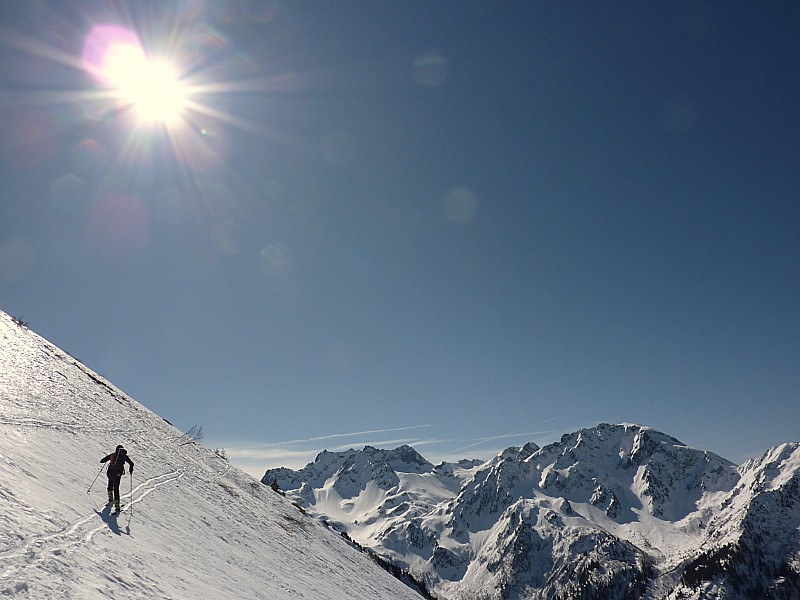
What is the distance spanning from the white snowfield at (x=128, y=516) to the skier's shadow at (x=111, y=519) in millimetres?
70

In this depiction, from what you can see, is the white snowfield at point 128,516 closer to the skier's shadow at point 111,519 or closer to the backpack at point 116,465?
the skier's shadow at point 111,519

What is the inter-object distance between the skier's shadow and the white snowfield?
7cm

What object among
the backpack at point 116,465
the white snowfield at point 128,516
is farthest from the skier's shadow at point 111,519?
the backpack at point 116,465

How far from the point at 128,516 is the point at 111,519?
67.5 inches

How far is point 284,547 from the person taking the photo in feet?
95.9

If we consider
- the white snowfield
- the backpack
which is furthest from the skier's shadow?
the backpack

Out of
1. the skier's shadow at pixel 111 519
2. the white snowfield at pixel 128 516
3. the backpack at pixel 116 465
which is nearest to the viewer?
the white snowfield at pixel 128 516

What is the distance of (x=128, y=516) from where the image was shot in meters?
18.4

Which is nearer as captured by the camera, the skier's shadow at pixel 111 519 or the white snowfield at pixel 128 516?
the white snowfield at pixel 128 516

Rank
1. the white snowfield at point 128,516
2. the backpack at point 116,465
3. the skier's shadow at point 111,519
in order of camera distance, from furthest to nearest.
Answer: the backpack at point 116,465
the skier's shadow at point 111,519
the white snowfield at point 128,516

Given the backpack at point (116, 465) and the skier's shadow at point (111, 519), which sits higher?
the backpack at point (116, 465)

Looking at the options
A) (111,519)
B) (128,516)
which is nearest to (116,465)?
(128,516)

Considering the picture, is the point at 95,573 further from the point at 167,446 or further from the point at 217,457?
the point at 217,457

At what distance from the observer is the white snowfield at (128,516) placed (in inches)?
475
